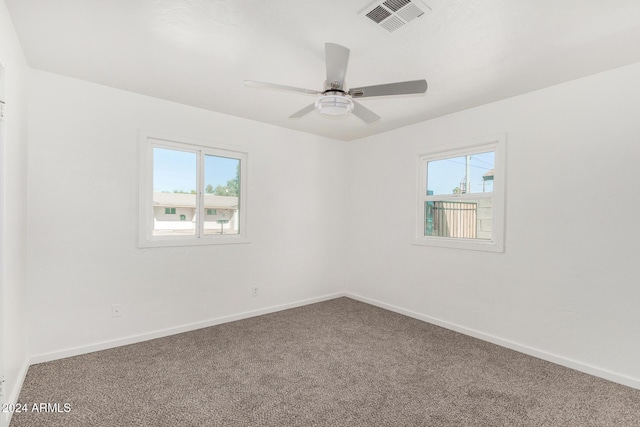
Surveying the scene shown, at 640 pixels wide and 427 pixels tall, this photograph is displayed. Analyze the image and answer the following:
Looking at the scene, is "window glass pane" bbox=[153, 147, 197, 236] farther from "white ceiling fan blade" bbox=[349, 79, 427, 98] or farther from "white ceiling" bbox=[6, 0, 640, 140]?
"white ceiling fan blade" bbox=[349, 79, 427, 98]

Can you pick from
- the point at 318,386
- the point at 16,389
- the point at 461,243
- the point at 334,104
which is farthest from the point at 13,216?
the point at 461,243

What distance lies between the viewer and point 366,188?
4.61m

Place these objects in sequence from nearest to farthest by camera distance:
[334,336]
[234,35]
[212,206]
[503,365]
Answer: [234,35], [503,365], [334,336], [212,206]

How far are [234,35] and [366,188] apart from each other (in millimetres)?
2945

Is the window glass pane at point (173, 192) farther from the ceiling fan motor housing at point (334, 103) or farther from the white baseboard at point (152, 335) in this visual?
the ceiling fan motor housing at point (334, 103)

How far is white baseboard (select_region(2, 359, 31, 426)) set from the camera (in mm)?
1839

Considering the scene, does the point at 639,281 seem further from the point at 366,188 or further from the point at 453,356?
the point at 366,188

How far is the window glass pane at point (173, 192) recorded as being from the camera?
3.27 metres

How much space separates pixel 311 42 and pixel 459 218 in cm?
255

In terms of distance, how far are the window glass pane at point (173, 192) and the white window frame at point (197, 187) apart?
5 cm

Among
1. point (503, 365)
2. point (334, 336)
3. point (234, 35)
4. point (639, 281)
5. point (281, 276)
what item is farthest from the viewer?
point (281, 276)

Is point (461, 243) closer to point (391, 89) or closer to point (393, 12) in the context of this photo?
point (391, 89)

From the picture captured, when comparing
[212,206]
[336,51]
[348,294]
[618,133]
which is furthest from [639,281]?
[212,206]

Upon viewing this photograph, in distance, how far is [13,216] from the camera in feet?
6.89
